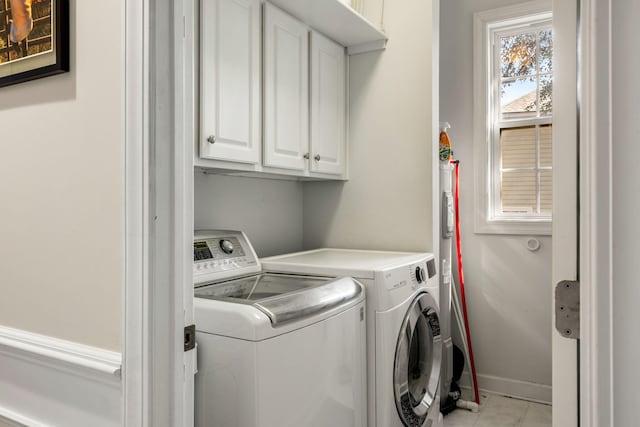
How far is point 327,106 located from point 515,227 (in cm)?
147

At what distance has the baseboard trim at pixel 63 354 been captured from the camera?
1.00 metres

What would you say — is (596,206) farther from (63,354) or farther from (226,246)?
(226,246)

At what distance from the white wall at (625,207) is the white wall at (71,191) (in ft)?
2.99

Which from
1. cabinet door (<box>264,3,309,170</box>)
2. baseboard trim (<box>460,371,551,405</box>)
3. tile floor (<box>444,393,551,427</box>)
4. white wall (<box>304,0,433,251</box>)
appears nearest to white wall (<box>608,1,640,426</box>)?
cabinet door (<box>264,3,309,170</box>)

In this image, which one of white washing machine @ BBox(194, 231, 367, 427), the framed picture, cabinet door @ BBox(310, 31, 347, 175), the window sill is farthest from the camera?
the window sill

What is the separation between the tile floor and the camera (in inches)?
103

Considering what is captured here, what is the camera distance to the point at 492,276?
3.02 metres

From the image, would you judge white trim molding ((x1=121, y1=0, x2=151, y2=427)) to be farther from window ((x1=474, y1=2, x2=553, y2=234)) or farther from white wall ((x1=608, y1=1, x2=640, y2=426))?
window ((x1=474, y1=2, x2=553, y2=234))

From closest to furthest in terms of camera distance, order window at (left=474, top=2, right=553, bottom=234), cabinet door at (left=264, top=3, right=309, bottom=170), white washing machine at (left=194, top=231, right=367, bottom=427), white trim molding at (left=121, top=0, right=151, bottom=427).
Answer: white trim molding at (left=121, top=0, right=151, bottom=427) < white washing machine at (left=194, top=231, right=367, bottom=427) < cabinet door at (left=264, top=3, right=309, bottom=170) < window at (left=474, top=2, right=553, bottom=234)

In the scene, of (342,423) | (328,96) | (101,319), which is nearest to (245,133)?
(328,96)

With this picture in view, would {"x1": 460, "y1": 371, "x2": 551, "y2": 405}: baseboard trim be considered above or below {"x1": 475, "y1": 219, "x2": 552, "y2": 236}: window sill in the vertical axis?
below

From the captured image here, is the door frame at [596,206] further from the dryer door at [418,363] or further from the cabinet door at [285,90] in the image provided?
the cabinet door at [285,90]

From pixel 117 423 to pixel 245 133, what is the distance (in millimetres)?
1234

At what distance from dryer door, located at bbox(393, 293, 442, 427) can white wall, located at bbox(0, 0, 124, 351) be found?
1283 mm
